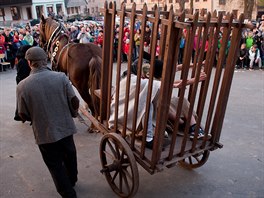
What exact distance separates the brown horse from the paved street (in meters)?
0.83

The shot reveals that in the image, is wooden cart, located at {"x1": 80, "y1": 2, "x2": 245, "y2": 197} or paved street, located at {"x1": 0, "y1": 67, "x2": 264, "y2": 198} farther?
paved street, located at {"x1": 0, "y1": 67, "x2": 264, "y2": 198}

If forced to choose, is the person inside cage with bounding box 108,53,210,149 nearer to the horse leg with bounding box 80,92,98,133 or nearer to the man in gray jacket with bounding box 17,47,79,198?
the man in gray jacket with bounding box 17,47,79,198

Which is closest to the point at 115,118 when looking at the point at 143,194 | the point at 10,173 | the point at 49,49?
the point at 143,194

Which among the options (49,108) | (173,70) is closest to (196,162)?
(173,70)

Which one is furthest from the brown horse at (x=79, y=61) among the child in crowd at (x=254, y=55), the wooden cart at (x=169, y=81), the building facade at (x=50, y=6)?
the building facade at (x=50, y=6)

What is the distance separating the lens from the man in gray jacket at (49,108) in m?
2.95

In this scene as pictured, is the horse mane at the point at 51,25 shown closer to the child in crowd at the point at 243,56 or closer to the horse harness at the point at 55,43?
the horse harness at the point at 55,43

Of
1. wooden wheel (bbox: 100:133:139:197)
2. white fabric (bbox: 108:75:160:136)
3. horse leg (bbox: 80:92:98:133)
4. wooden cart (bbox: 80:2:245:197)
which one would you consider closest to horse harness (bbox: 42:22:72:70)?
horse leg (bbox: 80:92:98:133)

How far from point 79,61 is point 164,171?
232cm

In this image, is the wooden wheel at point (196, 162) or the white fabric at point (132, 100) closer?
the white fabric at point (132, 100)

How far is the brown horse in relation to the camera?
4.68 metres

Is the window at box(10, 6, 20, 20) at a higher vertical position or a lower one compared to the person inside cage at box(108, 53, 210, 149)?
lower

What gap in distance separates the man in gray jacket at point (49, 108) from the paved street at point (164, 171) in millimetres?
684

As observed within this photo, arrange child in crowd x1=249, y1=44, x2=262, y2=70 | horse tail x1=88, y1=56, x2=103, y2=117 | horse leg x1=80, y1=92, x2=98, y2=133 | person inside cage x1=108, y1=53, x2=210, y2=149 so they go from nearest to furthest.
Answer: person inside cage x1=108, y1=53, x2=210, y2=149
horse tail x1=88, y1=56, x2=103, y2=117
horse leg x1=80, y1=92, x2=98, y2=133
child in crowd x1=249, y1=44, x2=262, y2=70
